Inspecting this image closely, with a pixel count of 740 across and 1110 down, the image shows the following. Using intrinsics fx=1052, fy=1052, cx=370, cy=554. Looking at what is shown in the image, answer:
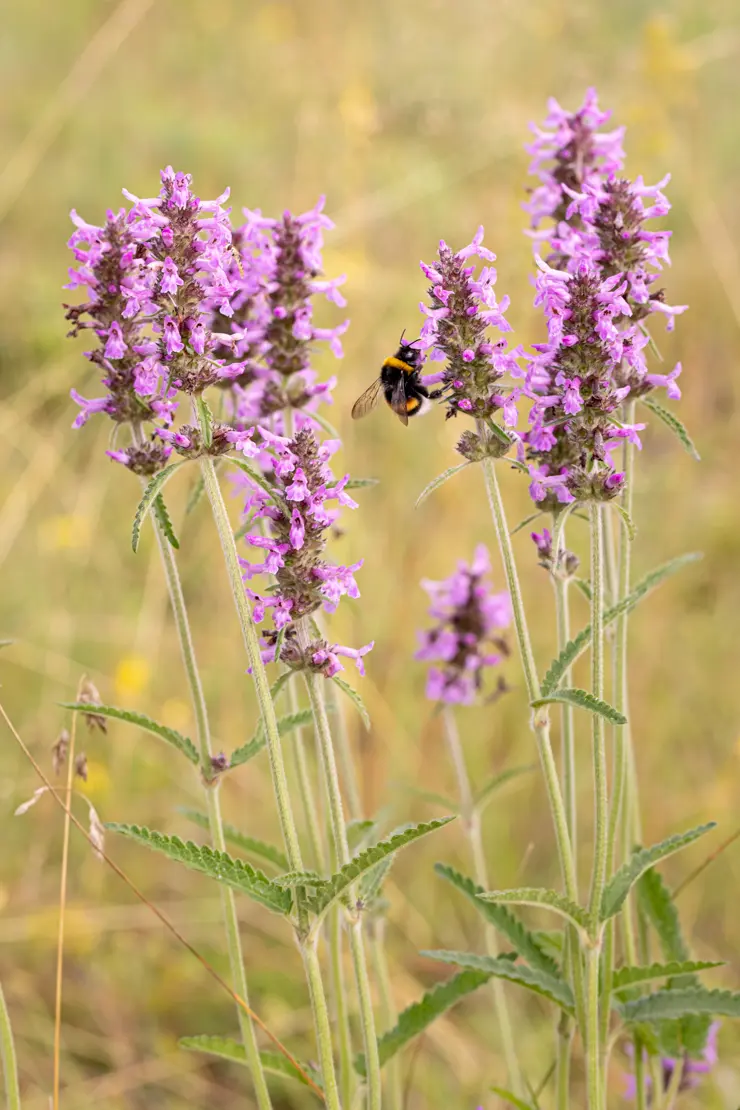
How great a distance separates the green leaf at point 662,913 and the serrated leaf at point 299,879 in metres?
1.02

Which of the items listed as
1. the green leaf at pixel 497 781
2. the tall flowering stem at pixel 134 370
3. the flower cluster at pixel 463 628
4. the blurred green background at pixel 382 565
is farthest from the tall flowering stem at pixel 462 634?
the tall flowering stem at pixel 134 370

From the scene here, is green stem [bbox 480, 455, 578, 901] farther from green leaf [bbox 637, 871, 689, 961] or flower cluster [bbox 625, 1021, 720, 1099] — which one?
flower cluster [bbox 625, 1021, 720, 1099]

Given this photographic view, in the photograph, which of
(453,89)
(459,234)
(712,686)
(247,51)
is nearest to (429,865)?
(712,686)

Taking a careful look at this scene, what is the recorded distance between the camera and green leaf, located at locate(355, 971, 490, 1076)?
7.35 feet

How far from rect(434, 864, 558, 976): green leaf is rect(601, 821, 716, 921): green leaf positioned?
255mm

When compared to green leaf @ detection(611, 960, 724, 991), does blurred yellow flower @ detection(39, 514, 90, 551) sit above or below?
above

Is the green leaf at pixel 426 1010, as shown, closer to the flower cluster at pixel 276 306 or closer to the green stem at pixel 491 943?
the green stem at pixel 491 943

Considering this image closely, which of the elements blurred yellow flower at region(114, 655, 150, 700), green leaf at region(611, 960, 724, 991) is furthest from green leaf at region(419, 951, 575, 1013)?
blurred yellow flower at region(114, 655, 150, 700)

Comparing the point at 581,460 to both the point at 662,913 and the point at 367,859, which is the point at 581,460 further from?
the point at 662,913

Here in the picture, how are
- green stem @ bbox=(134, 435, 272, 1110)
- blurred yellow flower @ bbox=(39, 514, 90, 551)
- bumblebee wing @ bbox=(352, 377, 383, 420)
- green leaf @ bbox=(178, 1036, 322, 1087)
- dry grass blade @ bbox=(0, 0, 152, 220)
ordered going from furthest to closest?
blurred yellow flower @ bbox=(39, 514, 90, 551) → dry grass blade @ bbox=(0, 0, 152, 220) → bumblebee wing @ bbox=(352, 377, 383, 420) → green leaf @ bbox=(178, 1036, 322, 1087) → green stem @ bbox=(134, 435, 272, 1110)

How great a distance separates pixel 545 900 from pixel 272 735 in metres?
0.60

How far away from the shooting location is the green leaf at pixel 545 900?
1852 millimetres

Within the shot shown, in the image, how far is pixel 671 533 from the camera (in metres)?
5.18

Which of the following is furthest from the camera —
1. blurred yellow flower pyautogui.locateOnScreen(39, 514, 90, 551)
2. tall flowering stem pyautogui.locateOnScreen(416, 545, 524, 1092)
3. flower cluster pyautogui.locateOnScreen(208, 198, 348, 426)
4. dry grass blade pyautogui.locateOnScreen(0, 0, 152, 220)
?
blurred yellow flower pyautogui.locateOnScreen(39, 514, 90, 551)
